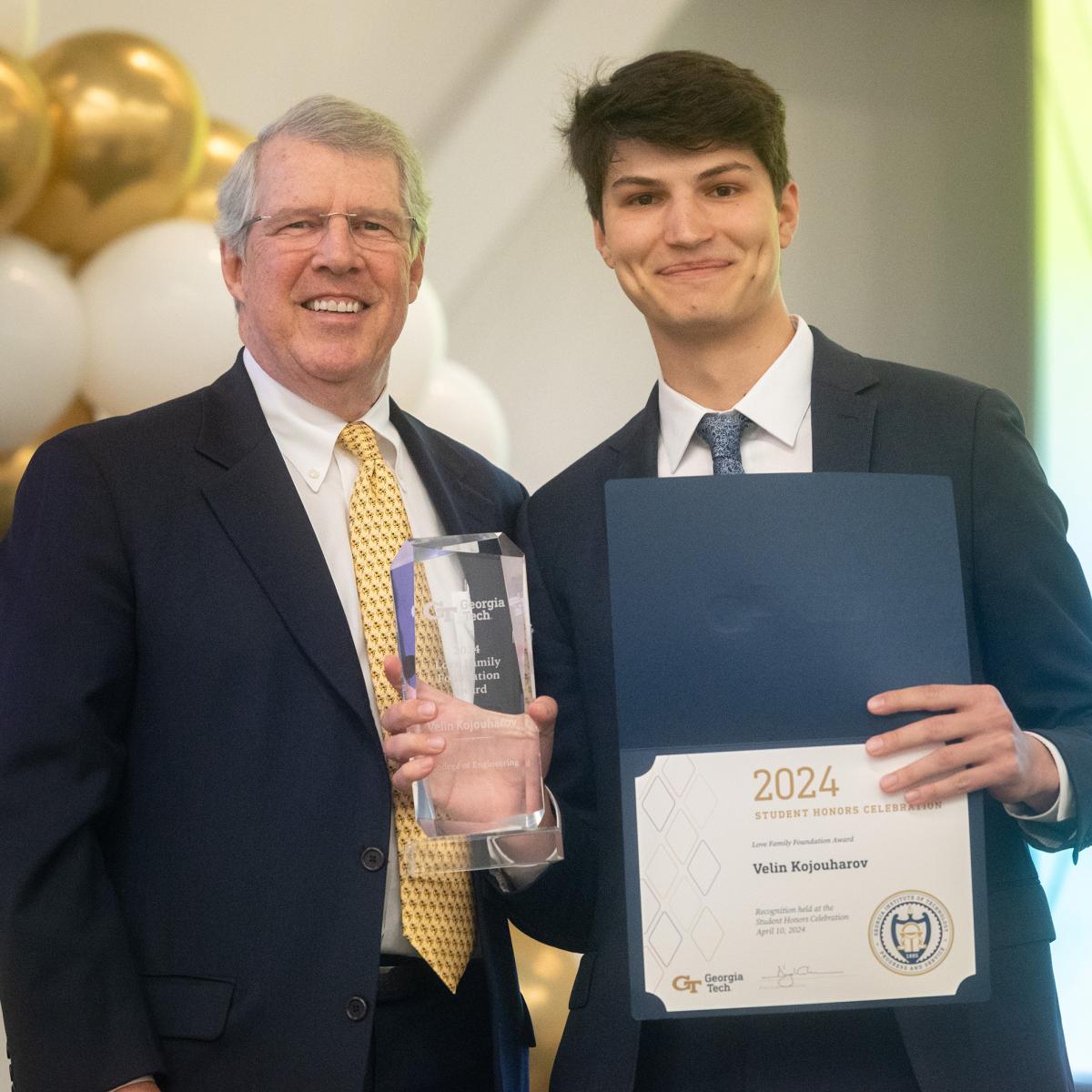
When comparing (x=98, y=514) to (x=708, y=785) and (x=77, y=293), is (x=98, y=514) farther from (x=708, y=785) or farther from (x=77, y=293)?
(x=77, y=293)

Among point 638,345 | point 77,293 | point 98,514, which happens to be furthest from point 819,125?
point 98,514

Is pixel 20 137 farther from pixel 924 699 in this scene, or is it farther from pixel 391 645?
pixel 924 699

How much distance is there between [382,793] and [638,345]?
2621 millimetres

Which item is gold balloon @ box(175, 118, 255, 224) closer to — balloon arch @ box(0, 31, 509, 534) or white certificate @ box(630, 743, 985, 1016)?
balloon arch @ box(0, 31, 509, 534)

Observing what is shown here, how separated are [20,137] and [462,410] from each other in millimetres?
1173

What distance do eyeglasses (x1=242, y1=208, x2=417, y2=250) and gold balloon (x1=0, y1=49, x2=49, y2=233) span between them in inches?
29.0

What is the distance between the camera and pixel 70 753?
4.93ft

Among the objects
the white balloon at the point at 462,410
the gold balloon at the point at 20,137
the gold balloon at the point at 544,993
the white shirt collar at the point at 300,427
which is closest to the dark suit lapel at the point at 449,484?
the white shirt collar at the point at 300,427

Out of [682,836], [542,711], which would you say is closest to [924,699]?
[682,836]

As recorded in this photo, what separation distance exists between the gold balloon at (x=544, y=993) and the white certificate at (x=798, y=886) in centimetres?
128

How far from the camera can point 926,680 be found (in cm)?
Answer: 132

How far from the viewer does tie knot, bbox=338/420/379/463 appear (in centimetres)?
178

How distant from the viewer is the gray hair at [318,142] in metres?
1.80

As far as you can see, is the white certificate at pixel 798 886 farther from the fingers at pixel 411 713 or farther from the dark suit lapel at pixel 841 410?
the dark suit lapel at pixel 841 410
